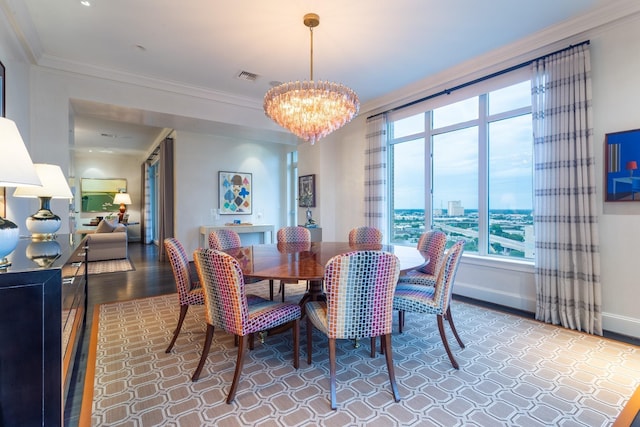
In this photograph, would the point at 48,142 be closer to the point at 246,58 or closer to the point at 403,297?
the point at 246,58

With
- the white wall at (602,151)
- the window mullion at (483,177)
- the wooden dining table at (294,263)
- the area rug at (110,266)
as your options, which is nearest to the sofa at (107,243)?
the area rug at (110,266)

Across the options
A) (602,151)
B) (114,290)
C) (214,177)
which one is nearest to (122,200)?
(214,177)

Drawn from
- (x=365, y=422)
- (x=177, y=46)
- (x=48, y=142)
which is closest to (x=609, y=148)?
(x=365, y=422)

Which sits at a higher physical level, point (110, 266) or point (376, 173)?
point (376, 173)

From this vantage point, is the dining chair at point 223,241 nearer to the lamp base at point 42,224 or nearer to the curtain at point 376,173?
the lamp base at point 42,224

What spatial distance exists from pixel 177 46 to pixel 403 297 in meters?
3.47

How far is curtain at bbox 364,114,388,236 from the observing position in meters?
4.88

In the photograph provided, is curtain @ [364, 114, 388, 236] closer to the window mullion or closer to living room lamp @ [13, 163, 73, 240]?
the window mullion

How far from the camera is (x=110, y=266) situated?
5.80 metres

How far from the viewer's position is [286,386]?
6.55 feet

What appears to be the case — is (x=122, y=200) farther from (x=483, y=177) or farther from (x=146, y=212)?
(x=483, y=177)

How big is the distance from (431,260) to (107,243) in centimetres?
647

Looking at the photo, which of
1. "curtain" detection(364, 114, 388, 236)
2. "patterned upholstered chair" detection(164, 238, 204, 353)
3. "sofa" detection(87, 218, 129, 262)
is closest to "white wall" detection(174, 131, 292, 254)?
"sofa" detection(87, 218, 129, 262)

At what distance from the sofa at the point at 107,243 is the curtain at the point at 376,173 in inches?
208
